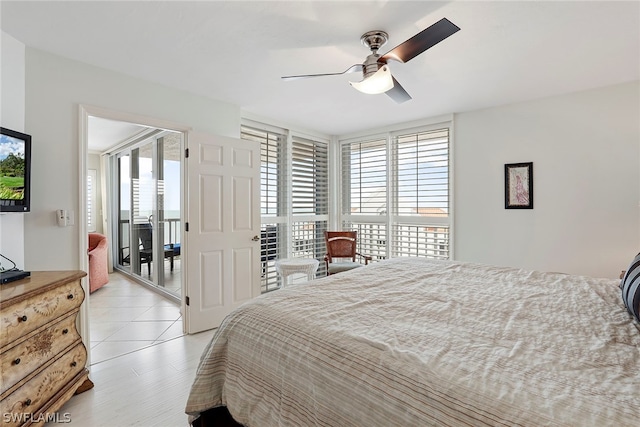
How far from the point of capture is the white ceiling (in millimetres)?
1767

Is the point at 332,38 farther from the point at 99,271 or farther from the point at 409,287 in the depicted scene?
the point at 99,271

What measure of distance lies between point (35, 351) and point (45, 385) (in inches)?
8.6

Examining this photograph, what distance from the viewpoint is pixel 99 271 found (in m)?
4.51

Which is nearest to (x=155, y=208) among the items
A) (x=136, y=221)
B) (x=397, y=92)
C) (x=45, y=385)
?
(x=136, y=221)

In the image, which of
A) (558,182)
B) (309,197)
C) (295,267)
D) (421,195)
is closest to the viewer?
(558,182)

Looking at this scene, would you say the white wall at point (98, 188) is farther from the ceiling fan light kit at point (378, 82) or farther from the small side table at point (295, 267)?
the ceiling fan light kit at point (378, 82)

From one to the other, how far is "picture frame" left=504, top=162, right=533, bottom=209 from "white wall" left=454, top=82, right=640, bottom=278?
59mm

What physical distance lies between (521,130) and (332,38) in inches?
104

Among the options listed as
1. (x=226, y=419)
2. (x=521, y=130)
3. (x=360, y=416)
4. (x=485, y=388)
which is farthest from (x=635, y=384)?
(x=521, y=130)

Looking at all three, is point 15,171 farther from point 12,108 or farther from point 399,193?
point 399,193

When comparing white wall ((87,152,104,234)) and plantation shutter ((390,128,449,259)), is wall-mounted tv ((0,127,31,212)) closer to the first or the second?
plantation shutter ((390,128,449,259))

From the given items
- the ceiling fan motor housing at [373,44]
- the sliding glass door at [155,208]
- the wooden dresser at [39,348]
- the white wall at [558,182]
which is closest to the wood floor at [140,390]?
the wooden dresser at [39,348]

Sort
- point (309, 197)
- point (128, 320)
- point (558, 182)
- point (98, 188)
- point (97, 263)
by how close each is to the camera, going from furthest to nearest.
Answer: point (98, 188)
point (309, 197)
point (97, 263)
point (128, 320)
point (558, 182)

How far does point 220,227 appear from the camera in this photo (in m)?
3.23
